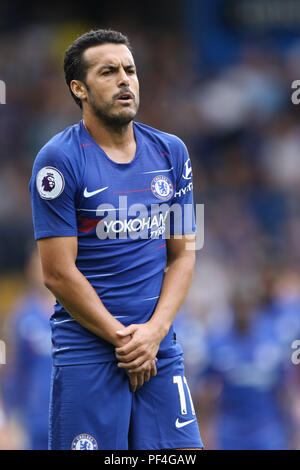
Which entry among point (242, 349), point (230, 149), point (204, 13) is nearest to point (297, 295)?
point (242, 349)

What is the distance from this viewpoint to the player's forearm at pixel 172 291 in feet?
13.3

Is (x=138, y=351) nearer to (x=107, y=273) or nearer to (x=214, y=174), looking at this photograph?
(x=107, y=273)

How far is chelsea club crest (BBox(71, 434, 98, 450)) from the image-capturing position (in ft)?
12.8

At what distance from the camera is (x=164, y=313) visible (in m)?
4.05

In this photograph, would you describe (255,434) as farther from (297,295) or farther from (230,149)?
(230,149)

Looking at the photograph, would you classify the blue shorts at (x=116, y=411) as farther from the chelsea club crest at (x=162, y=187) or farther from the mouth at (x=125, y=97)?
the mouth at (x=125, y=97)

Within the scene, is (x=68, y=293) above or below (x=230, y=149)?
below

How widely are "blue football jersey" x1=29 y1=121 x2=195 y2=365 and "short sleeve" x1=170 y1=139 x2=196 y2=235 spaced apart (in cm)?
14

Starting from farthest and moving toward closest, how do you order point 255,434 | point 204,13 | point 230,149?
point 204,13 < point 230,149 < point 255,434

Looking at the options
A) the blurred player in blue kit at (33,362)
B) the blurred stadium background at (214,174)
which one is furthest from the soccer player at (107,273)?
the blurred stadium background at (214,174)

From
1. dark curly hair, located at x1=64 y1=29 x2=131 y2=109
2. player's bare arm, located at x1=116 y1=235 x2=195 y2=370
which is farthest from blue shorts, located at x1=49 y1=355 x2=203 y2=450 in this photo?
dark curly hair, located at x1=64 y1=29 x2=131 y2=109
